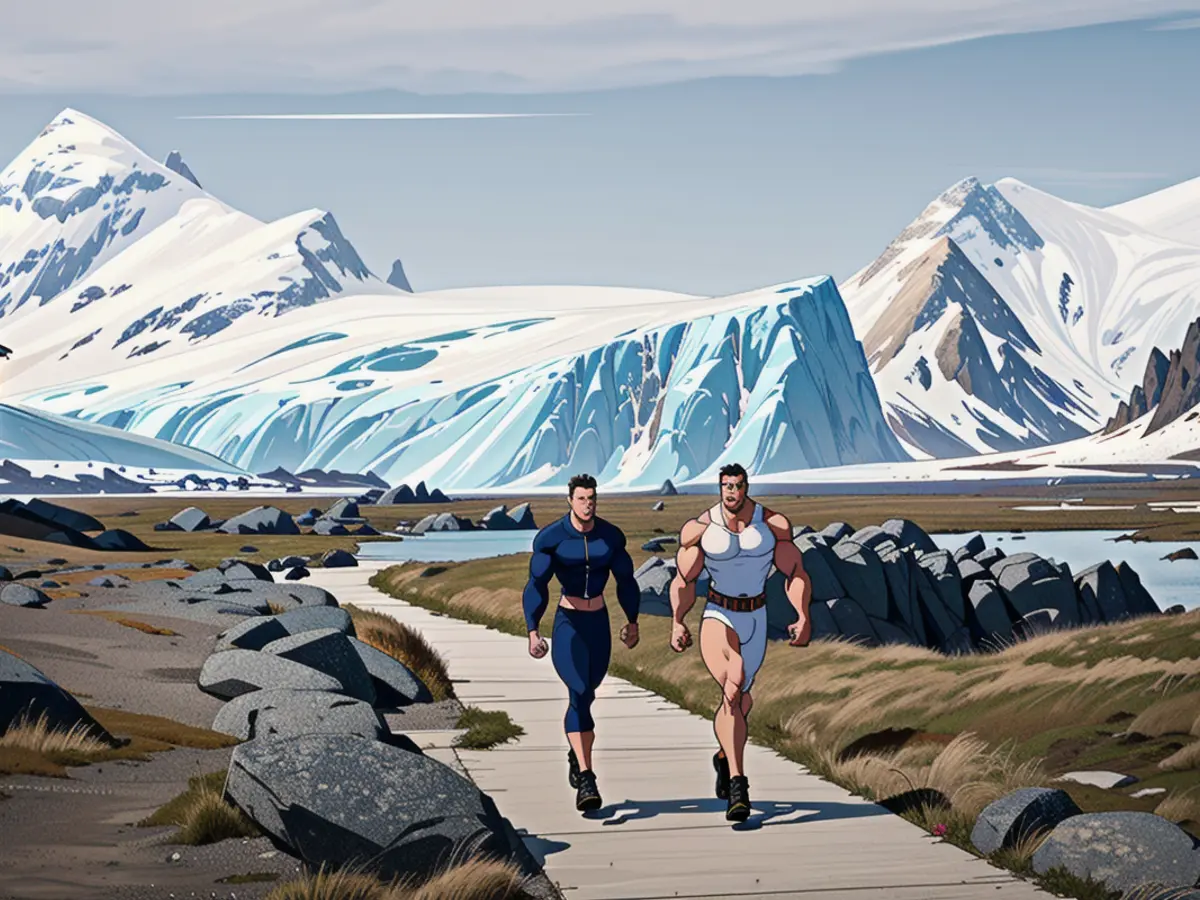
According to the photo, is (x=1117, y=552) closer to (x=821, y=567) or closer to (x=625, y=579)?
(x=821, y=567)

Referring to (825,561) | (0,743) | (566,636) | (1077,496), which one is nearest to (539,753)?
(566,636)

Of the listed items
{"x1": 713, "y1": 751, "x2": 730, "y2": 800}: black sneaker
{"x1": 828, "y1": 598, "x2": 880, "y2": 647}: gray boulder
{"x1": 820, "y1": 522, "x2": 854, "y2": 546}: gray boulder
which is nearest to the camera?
{"x1": 713, "y1": 751, "x2": 730, "y2": 800}: black sneaker

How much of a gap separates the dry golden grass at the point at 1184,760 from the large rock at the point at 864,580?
21594mm

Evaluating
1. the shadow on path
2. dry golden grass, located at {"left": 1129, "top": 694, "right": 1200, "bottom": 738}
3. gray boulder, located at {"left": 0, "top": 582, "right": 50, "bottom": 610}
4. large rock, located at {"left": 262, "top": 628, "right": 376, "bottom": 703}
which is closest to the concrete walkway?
the shadow on path

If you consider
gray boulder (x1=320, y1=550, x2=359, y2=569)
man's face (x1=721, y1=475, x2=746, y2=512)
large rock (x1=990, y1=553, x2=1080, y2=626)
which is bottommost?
large rock (x1=990, y1=553, x2=1080, y2=626)

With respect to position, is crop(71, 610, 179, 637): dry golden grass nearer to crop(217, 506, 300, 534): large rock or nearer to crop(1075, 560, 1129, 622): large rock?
crop(1075, 560, 1129, 622): large rock

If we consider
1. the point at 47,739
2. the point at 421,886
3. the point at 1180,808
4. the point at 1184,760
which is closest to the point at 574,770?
the point at 421,886

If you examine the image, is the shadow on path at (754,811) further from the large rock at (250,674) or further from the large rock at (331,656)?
the large rock at (331,656)

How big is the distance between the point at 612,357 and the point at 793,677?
153 metres

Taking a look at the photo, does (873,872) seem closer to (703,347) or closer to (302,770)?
(302,770)

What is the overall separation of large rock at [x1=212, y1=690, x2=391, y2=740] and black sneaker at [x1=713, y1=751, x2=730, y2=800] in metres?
2.50

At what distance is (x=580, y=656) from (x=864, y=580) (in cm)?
2461

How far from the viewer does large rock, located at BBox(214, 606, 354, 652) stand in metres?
22.8

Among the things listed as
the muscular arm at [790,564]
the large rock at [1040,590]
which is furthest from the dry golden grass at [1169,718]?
the large rock at [1040,590]
